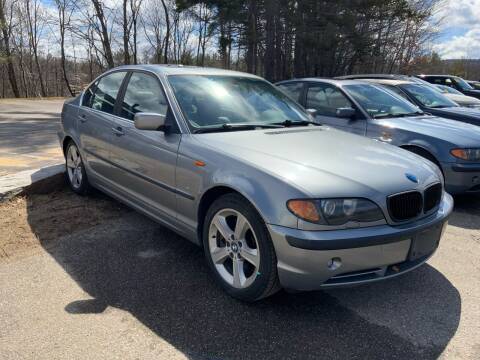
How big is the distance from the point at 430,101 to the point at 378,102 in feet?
6.90

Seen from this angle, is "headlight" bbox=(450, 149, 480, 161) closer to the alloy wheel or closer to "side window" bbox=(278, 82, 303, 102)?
"side window" bbox=(278, 82, 303, 102)

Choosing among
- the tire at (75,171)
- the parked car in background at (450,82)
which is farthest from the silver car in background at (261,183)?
the parked car in background at (450,82)

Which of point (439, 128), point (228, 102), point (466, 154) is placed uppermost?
point (228, 102)

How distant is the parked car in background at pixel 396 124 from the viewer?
4996 mm

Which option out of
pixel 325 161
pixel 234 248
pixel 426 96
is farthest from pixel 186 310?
pixel 426 96

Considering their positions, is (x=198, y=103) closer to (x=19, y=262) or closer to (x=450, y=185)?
(x=19, y=262)

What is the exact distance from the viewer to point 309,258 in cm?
241

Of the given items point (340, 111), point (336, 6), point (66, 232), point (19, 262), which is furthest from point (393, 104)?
point (336, 6)

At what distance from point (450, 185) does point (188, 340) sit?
4.02m

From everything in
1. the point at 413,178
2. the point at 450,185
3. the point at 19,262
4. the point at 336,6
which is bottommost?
the point at 19,262

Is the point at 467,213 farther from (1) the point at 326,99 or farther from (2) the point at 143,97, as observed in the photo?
(2) the point at 143,97

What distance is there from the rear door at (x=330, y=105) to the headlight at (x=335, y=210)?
11.5 feet

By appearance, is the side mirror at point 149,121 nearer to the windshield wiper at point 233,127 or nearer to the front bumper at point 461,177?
the windshield wiper at point 233,127

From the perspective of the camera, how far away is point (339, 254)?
242 cm
